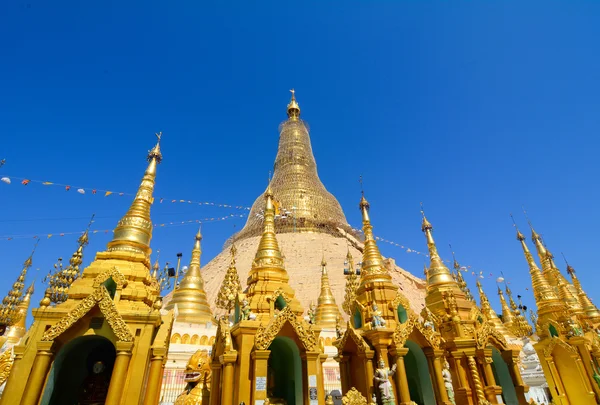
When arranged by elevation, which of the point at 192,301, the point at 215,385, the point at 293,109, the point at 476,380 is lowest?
the point at 215,385

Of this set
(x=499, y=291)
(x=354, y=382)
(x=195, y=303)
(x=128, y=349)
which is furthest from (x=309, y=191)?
(x=128, y=349)

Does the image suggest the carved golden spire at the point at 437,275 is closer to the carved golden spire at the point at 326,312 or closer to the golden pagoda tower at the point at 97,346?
the carved golden spire at the point at 326,312

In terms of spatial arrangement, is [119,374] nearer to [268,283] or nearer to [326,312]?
[268,283]

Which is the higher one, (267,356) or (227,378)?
(267,356)

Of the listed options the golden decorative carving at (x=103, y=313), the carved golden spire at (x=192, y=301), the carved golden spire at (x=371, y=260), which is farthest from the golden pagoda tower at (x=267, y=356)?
the carved golden spire at (x=192, y=301)

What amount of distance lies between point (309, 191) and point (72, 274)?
31770 millimetres

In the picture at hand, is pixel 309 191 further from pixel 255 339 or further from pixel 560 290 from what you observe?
pixel 255 339

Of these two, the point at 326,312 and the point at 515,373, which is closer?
the point at 515,373

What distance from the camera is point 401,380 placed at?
33.9 feet

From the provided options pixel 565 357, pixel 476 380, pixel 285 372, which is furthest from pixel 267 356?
pixel 565 357

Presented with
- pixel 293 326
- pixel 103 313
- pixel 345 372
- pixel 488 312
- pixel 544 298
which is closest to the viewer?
pixel 103 313

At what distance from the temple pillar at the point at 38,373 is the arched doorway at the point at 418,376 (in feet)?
31.3

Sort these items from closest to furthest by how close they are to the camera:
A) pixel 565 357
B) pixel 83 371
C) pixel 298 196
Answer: pixel 83 371
pixel 565 357
pixel 298 196

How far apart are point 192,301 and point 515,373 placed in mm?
15008
